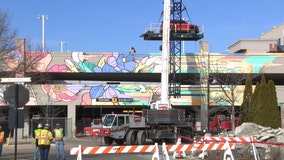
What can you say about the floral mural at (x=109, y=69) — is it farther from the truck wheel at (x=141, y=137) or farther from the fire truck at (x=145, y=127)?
the truck wheel at (x=141, y=137)

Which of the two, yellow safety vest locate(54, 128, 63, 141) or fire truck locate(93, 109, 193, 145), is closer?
yellow safety vest locate(54, 128, 63, 141)

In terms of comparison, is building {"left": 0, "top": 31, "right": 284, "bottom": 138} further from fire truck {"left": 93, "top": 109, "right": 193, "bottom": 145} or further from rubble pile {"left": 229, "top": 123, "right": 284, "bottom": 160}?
rubble pile {"left": 229, "top": 123, "right": 284, "bottom": 160}

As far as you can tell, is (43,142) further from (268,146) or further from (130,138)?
(130,138)

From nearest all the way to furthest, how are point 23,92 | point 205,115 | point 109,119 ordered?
1. point 23,92
2. point 109,119
3. point 205,115

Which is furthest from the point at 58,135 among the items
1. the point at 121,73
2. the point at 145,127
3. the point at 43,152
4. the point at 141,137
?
the point at 121,73

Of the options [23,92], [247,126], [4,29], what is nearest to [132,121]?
[247,126]

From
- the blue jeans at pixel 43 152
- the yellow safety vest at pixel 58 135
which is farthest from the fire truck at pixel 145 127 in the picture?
the blue jeans at pixel 43 152

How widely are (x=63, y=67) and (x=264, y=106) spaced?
21.6 metres

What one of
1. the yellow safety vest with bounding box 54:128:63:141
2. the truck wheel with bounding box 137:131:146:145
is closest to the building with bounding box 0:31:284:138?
the truck wheel with bounding box 137:131:146:145

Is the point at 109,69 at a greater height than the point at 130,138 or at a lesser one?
greater

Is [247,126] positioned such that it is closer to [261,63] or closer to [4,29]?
[4,29]

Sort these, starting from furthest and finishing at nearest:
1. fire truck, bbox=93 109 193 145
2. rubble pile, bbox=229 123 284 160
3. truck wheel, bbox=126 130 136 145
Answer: truck wheel, bbox=126 130 136 145, fire truck, bbox=93 109 193 145, rubble pile, bbox=229 123 284 160

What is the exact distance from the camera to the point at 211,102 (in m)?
49.6

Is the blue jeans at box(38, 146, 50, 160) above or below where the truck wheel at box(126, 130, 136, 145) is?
above
